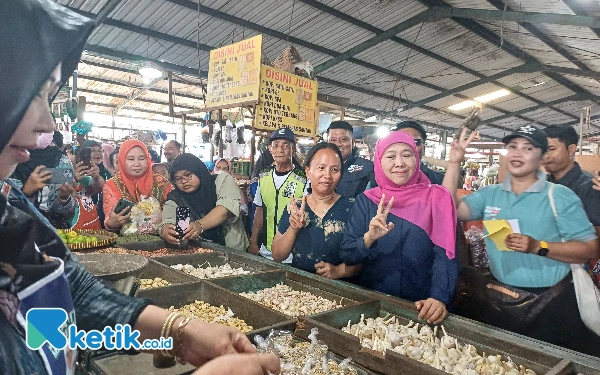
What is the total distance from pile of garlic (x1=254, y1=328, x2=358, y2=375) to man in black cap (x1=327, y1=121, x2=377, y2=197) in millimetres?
2126

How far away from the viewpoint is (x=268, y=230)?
3816 millimetres

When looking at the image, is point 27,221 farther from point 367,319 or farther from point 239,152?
point 239,152

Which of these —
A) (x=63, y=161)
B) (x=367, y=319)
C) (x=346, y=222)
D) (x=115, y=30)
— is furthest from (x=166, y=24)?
(x=367, y=319)

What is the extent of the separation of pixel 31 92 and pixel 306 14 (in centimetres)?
824

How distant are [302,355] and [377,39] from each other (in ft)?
29.9

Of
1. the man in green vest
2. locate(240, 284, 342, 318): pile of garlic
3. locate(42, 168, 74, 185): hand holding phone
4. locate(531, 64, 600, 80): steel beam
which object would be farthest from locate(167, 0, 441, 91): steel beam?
locate(240, 284, 342, 318): pile of garlic

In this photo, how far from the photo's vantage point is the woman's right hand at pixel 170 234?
3285 millimetres

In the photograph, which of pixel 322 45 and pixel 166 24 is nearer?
pixel 166 24

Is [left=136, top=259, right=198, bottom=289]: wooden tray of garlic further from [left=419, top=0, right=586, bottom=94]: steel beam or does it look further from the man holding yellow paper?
[left=419, top=0, right=586, bottom=94]: steel beam

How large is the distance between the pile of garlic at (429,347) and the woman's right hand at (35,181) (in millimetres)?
2535

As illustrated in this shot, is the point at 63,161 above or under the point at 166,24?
under

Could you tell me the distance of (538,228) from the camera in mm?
2363

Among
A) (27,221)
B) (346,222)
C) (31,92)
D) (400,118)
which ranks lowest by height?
(346,222)

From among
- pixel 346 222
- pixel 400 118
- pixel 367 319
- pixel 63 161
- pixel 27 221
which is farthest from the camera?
pixel 400 118
